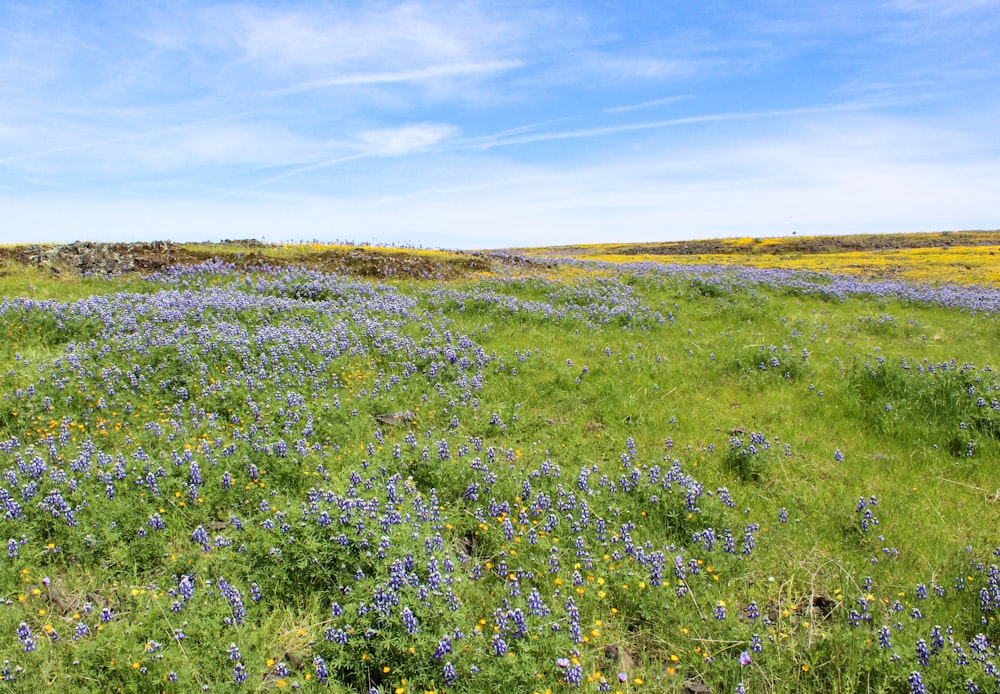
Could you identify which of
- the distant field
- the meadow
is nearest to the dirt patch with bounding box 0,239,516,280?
the meadow

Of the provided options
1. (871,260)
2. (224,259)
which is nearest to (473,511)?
(224,259)

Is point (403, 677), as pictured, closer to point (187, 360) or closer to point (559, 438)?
point (559, 438)

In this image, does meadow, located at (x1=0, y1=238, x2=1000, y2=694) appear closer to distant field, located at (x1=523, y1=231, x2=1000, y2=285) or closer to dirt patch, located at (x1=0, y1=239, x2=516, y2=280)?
dirt patch, located at (x1=0, y1=239, x2=516, y2=280)

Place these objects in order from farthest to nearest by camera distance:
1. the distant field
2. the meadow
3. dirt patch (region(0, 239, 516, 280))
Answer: the distant field < dirt patch (region(0, 239, 516, 280)) < the meadow

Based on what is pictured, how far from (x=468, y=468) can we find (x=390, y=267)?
15904 mm

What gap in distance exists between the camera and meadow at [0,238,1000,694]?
154 inches

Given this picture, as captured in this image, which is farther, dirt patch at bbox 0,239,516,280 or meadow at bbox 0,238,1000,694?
dirt patch at bbox 0,239,516,280

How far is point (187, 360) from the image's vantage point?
29.8ft

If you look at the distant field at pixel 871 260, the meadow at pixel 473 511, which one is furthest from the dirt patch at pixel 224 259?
the distant field at pixel 871 260

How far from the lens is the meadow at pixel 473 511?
391 centimetres

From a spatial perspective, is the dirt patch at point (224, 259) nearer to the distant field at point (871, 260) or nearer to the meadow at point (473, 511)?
the meadow at point (473, 511)

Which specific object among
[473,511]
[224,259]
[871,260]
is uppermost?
[871,260]

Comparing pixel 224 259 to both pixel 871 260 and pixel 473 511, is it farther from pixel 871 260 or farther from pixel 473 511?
pixel 871 260

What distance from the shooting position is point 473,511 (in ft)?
18.8
